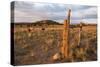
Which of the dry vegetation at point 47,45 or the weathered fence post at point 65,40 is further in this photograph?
the weathered fence post at point 65,40

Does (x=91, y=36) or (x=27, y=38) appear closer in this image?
Result: (x=27, y=38)

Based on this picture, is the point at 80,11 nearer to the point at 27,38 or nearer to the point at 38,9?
the point at 38,9

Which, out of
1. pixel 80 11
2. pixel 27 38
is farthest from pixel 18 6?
pixel 80 11

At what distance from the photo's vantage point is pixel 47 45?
88.4 inches

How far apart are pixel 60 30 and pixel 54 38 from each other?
0.11 meters

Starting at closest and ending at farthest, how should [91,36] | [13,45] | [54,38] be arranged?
1. [13,45]
2. [54,38]
3. [91,36]

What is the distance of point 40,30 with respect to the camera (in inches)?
87.3

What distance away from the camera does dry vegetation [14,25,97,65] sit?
83.7 inches

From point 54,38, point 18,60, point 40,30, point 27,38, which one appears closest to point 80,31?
point 54,38

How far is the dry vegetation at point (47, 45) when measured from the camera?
2.13 meters

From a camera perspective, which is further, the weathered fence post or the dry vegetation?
the weathered fence post

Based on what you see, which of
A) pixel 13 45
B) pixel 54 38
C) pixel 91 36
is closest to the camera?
pixel 13 45
